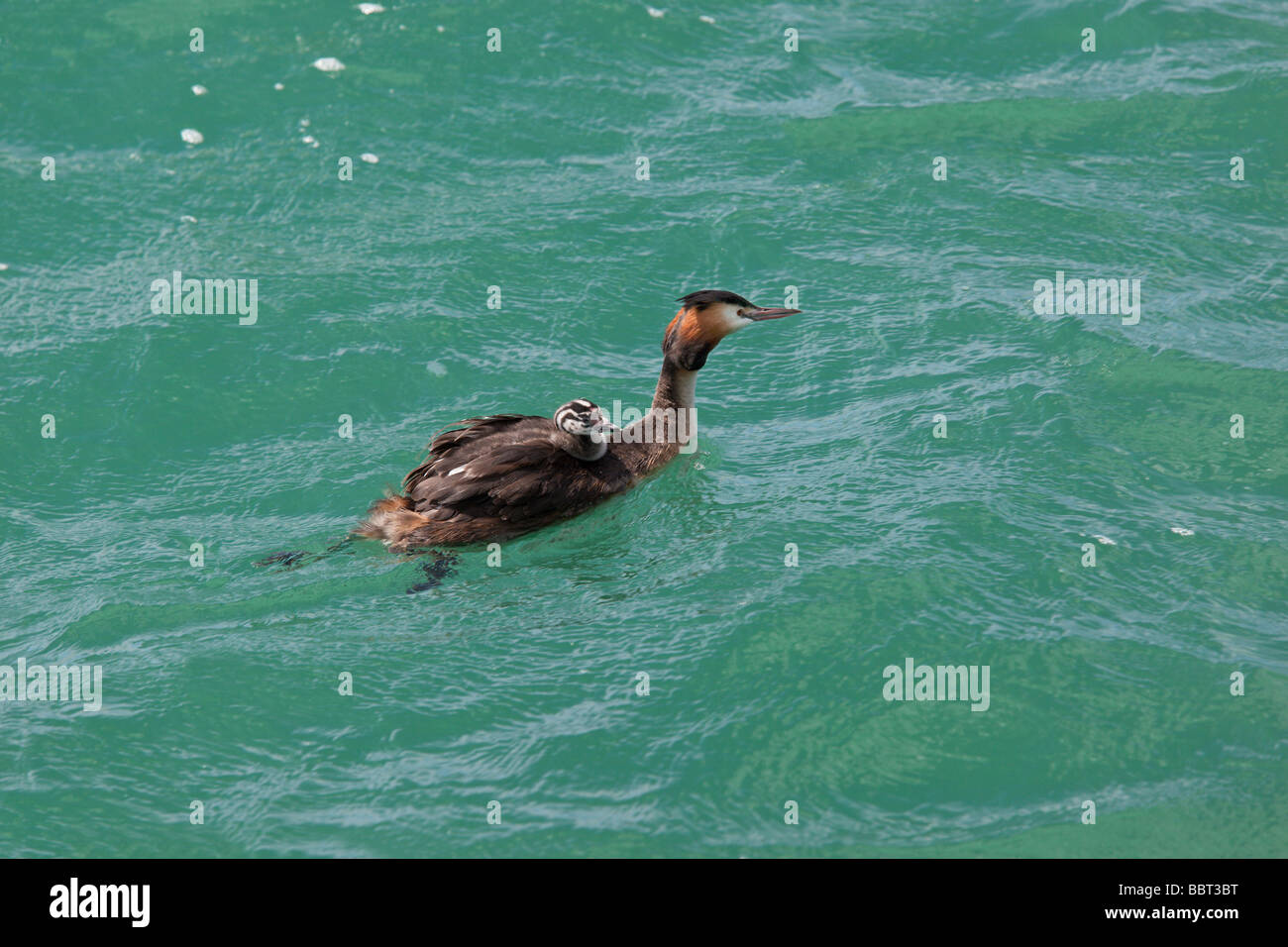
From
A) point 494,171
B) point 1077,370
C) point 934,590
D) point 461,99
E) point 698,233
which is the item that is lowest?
point 934,590

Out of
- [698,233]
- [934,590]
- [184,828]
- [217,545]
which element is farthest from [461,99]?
[184,828]

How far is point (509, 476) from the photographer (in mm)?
8102

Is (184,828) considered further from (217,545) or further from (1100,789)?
(1100,789)

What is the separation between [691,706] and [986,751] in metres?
1.49

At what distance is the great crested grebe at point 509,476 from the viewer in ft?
26.3

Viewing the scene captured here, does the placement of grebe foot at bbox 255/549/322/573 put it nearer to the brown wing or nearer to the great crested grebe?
the great crested grebe

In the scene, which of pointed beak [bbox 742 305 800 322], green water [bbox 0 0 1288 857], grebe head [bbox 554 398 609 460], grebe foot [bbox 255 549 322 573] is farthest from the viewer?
pointed beak [bbox 742 305 800 322]

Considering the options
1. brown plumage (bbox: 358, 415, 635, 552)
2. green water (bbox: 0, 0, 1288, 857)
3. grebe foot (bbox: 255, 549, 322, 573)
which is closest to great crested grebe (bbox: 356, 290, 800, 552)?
brown plumage (bbox: 358, 415, 635, 552)

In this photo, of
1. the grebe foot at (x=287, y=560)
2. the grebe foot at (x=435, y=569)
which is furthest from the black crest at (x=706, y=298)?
the grebe foot at (x=287, y=560)

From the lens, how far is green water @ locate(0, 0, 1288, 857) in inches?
259

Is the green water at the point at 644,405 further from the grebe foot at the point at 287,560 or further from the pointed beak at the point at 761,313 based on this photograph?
the pointed beak at the point at 761,313

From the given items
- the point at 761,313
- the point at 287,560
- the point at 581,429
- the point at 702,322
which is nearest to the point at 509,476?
the point at 581,429

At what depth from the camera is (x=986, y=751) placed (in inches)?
264

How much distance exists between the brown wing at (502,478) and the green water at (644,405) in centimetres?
22
